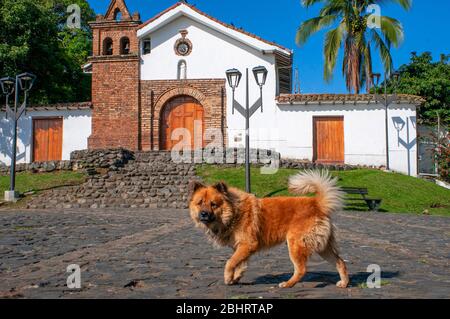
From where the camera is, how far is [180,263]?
560cm

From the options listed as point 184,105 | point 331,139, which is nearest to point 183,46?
point 184,105

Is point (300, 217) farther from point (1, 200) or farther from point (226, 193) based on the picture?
point (1, 200)

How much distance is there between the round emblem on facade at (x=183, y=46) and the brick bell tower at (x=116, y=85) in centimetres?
234

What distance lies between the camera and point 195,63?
2483 centimetres

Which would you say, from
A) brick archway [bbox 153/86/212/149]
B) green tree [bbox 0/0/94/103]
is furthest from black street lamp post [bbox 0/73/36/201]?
brick archway [bbox 153/86/212/149]

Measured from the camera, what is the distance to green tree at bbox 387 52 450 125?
31934 mm

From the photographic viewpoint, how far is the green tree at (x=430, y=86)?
3193 centimetres

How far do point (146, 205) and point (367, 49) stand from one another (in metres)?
17.4

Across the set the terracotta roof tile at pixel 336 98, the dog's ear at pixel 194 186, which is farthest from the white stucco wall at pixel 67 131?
the dog's ear at pixel 194 186

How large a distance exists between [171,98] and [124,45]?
4.51m

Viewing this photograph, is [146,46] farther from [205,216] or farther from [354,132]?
[205,216]

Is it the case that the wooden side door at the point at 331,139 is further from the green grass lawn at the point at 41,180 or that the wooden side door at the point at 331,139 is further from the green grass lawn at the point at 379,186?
the green grass lawn at the point at 41,180

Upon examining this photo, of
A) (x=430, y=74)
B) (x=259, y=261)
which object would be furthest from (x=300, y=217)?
(x=430, y=74)

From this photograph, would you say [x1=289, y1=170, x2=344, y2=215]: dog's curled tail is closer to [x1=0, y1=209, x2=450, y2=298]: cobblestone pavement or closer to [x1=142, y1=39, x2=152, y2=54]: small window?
[x1=0, y1=209, x2=450, y2=298]: cobblestone pavement
